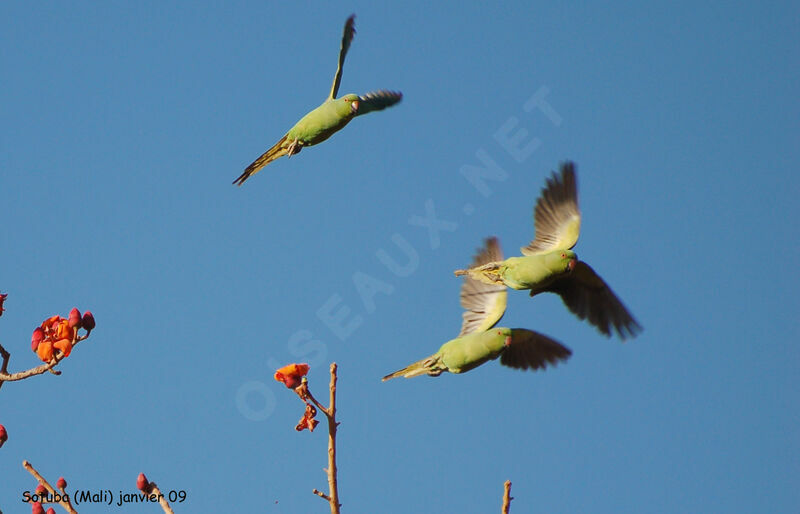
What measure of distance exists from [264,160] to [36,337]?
12.9ft

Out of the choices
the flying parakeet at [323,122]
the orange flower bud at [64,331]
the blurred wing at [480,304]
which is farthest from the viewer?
the blurred wing at [480,304]

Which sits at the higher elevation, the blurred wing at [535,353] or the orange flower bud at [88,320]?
the orange flower bud at [88,320]

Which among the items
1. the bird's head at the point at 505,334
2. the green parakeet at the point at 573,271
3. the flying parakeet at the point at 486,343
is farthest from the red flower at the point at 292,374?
the green parakeet at the point at 573,271

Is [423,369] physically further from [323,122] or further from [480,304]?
[323,122]

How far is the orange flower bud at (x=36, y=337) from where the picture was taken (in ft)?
17.7

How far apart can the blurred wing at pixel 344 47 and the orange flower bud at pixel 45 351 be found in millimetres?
4220

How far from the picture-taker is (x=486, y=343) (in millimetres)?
8203

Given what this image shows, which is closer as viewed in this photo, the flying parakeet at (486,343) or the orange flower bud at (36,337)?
the orange flower bud at (36,337)

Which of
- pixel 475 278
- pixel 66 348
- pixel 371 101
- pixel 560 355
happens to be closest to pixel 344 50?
pixel 371 101

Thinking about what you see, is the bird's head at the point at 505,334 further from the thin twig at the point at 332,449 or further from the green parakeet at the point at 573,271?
the thin twig at the point at 332,449

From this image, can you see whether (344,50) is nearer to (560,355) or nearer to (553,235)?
(553,235)

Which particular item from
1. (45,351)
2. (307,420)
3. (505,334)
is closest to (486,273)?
(505,334)

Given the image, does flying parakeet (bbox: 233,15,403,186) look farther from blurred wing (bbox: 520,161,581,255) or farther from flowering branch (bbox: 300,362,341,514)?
flowering branch (bbox: 300,362,341,514)

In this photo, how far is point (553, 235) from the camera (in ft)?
32.7
